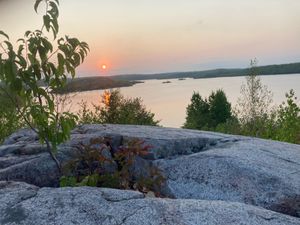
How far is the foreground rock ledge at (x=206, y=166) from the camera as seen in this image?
5473 millimetres

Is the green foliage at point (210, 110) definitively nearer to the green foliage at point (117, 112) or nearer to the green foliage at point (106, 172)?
the green foliage at point (117, 112)

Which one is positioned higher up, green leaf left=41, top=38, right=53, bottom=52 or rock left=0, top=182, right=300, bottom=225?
green leaf left=41, top=38, right=53, bottom=52

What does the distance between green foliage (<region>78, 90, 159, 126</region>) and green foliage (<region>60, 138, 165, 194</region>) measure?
348 inches

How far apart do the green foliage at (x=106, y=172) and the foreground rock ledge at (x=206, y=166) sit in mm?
345

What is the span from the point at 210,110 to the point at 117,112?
16956mm

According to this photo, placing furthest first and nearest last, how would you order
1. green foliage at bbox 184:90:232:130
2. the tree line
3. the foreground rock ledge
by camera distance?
green foliage at bbox 184:90:232:130, the tree line, the foreground rock ledge

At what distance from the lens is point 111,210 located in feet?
13.1

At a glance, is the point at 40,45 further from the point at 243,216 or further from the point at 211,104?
the point at 211,104

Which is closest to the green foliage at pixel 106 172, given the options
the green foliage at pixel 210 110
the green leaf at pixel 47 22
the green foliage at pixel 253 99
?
the green leaf at pixel 47 22

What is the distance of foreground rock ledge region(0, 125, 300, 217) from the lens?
5473 mm

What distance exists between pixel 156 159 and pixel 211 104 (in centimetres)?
2559

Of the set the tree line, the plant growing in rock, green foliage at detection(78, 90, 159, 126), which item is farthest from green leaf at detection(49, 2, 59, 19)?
green foliage at detection(78, 90, 159, 126)

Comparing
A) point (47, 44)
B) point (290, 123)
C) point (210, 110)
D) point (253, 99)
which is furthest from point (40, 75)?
point (210, 110)

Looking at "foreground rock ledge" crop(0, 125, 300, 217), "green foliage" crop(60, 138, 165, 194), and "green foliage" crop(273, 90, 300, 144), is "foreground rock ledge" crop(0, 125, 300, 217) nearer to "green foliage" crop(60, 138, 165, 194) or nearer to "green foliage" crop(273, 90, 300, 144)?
"green foliage" crop(60, 138, 165, 194)
